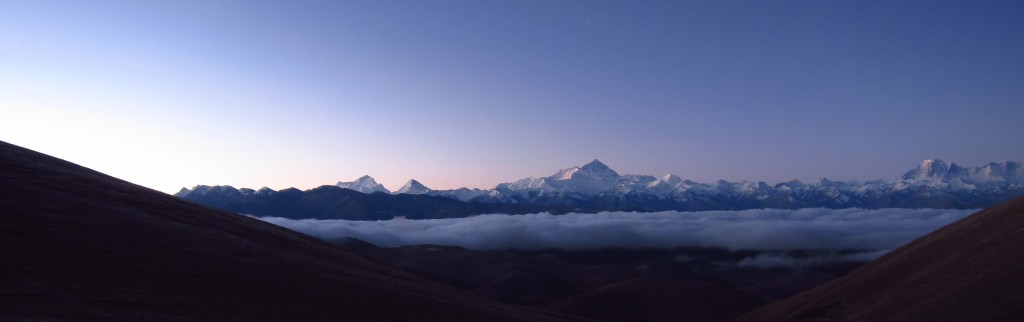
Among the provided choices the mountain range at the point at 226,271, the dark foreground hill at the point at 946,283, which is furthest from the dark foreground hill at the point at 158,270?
the dark foreground hill at the point at 946,283

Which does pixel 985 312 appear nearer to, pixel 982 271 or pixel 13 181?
pixel 982 271

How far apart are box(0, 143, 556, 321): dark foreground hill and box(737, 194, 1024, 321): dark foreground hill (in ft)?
79.3

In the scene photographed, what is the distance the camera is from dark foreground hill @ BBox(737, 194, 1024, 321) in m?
38.9

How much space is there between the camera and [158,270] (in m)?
30.6

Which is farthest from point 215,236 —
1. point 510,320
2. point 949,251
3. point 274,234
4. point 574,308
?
point 574,308

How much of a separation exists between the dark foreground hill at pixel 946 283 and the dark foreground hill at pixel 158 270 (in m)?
24.2

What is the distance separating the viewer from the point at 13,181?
4181cm

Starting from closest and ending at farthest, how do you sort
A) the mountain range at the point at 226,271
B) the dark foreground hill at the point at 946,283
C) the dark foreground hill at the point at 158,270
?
the dark foreground hill at the point at 158,270 → the mountain range at the point at 226,271 → the dark foreground hill at the point at 946,283

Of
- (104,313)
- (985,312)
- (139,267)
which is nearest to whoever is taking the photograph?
(104,313)

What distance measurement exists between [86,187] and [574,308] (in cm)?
9300

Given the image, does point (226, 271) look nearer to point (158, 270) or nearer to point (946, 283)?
point (158, 270)

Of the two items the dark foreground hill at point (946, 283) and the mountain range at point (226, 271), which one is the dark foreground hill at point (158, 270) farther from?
the dark foreground hill at point (946, 283)

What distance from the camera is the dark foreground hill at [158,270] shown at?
82.3 ft

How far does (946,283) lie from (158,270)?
149 feet
